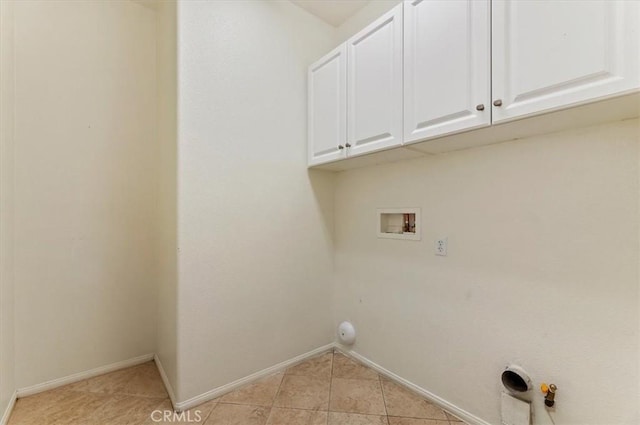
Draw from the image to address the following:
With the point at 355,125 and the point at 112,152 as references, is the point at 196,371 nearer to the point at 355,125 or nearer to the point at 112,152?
the point at 112,152

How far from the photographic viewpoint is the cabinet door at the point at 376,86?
5.09ft

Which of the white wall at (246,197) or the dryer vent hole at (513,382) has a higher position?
the white wall at (246,197)

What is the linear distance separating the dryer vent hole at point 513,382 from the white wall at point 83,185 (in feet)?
7.96

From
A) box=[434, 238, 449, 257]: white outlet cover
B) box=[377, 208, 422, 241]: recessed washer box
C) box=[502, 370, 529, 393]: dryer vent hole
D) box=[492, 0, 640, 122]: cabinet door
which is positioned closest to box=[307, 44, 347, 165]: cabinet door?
box=[377, 208, 422, 241]: recessed washer box

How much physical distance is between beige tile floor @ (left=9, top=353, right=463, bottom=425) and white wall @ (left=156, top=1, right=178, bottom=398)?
0.68 ft

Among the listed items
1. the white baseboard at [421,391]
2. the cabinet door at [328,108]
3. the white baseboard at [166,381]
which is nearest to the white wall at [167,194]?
the white baseboard at [166,381]

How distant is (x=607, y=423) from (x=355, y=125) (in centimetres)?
182

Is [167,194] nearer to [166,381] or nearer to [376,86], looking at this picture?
[166,381]

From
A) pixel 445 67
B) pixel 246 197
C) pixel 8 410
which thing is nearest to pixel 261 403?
pixel 246 197

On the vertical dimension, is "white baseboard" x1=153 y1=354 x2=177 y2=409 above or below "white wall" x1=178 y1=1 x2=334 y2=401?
below

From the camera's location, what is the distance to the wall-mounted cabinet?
92 cm

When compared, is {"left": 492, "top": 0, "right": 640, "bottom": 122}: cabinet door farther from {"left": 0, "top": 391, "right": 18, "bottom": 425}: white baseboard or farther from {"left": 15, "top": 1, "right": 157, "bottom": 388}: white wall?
{"left": 0, "top": 391, "right": 18, "bottom": 425}: white baseboard

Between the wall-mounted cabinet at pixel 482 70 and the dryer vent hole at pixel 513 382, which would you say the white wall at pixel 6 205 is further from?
the dryer vent hole at pixel 513 382

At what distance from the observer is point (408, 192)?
1840 mm
